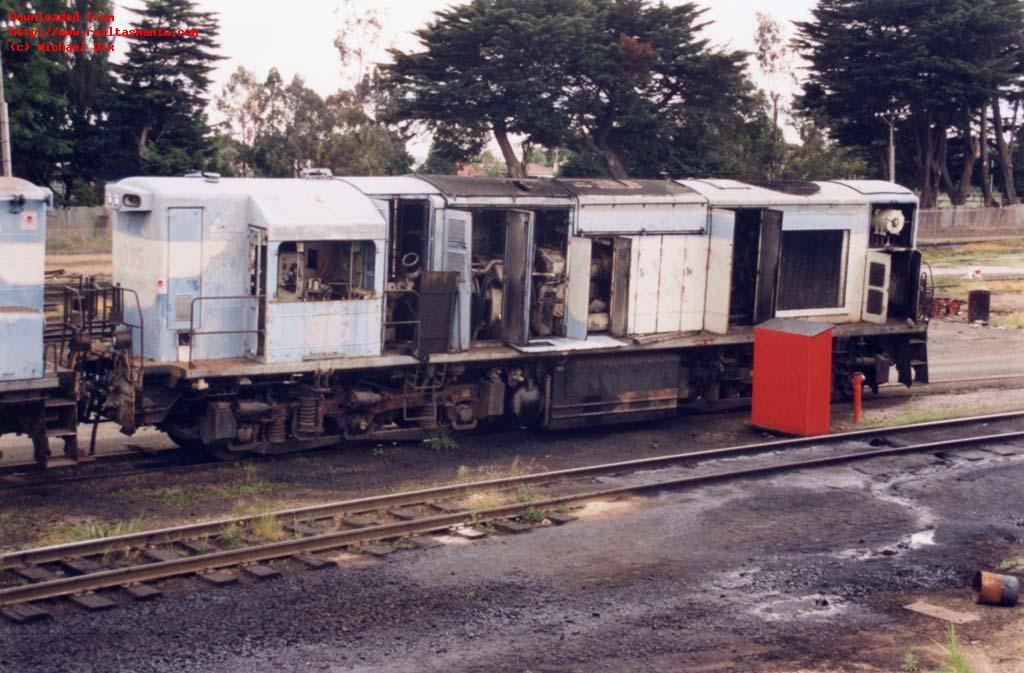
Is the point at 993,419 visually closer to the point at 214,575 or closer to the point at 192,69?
the point at 214,575

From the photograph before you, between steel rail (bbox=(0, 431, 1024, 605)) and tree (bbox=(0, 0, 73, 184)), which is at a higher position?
tree (bbox=(0, 0, 73, 184))

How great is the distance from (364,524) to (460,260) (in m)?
4.80

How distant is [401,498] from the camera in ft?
42.8

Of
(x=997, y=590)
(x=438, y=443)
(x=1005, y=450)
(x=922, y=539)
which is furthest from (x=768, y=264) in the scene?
(x=997, y=590)

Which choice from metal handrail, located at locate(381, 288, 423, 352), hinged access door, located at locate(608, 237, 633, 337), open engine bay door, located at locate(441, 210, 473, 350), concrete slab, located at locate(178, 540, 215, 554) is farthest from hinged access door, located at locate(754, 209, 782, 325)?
concrete slab, located at locate(178, 540, 215, 554)

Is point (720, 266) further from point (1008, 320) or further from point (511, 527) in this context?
point (1008, 320)

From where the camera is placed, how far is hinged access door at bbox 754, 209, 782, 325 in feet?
60.3

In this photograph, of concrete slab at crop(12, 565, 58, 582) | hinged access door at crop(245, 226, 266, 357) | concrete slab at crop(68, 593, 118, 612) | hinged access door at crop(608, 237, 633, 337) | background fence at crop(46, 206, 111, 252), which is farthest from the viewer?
background fence at crop(46, 206, 111, 252)

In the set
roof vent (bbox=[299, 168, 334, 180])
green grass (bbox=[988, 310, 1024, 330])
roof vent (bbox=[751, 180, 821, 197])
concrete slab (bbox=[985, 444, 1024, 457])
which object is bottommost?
concrete slab (bbox=[985, 444, 1024, 457])

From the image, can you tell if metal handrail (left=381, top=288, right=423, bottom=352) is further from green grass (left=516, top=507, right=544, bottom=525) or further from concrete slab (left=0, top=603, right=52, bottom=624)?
concrete slab (left=0, top=603, right=52, bottom=624)

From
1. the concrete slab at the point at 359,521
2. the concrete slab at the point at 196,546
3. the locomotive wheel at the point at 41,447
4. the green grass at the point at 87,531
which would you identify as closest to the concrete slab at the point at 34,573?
the green grass at the point at 87,531

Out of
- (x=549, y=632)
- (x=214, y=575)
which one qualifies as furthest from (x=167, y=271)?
(x=549, y=632)

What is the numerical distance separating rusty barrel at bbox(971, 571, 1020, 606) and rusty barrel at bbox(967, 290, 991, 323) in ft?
72.8

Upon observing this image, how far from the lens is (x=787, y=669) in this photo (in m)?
8.98
